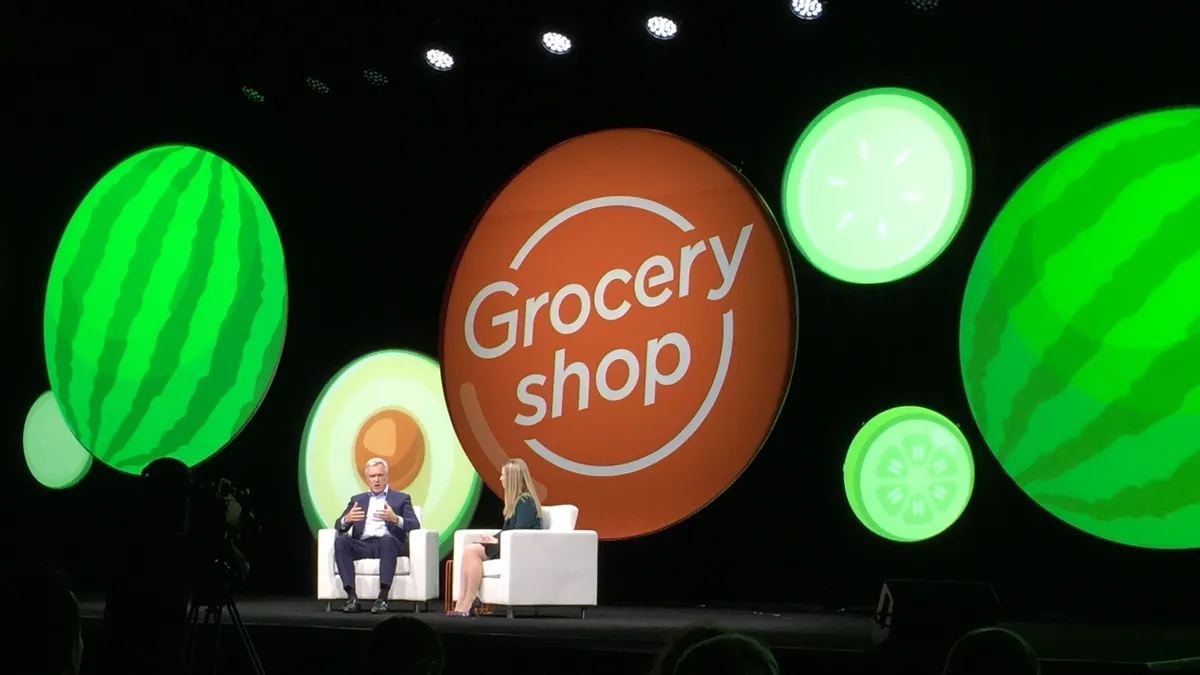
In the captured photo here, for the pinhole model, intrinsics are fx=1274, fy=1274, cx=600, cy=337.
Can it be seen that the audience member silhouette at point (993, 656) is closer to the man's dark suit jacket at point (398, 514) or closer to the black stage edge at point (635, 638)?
the black stage edge at point (635, 638)

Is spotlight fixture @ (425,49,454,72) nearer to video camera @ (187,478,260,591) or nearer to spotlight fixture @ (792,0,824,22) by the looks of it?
spotlight fixture @ (792,0,824,22)

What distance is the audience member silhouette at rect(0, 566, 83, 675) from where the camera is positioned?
1.42 metres

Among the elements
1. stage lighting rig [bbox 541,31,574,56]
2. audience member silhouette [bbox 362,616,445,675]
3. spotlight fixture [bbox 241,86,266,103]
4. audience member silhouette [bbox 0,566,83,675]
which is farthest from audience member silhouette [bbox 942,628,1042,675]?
spotlight fixture [bbox 241,86,266,103]

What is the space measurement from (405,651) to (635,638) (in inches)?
108

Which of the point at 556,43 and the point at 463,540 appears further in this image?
the point at 463,540

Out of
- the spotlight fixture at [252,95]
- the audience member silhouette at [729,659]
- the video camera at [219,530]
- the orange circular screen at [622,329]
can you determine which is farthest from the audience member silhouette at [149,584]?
the spotlight fixture at [252,95]

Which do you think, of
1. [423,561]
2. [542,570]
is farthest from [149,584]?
[423,561]

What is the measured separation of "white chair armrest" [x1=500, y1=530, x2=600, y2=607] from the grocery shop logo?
25.7 inches

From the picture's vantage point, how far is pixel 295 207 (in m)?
7.66

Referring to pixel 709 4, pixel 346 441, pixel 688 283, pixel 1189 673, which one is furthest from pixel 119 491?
pixel 1189 673

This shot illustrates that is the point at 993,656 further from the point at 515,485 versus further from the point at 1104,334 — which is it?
the point at 515,485

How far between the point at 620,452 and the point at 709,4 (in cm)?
219

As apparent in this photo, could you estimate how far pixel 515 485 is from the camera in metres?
5.88

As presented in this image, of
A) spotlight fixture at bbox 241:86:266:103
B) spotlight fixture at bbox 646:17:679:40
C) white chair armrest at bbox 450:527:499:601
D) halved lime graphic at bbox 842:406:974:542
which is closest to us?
halved lime graphic at bbox 842:406:974:542
